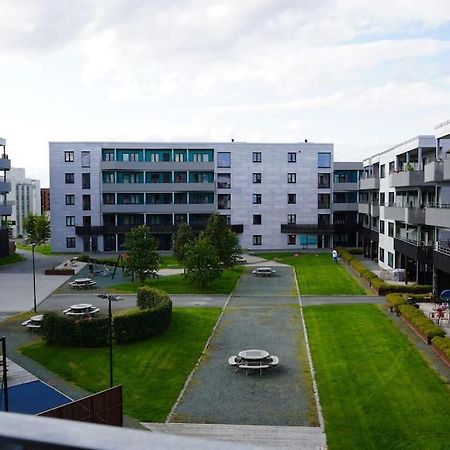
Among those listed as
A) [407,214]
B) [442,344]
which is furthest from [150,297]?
[407,214]

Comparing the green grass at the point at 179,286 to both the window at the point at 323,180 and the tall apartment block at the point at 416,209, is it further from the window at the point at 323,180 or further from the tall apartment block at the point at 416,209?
the window at the point at 323,180

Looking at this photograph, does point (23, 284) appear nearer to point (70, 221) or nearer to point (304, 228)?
point (70, 221)

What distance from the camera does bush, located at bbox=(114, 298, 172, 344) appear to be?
27797mm

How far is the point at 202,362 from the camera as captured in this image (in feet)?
80.7

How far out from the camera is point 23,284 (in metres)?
47.7

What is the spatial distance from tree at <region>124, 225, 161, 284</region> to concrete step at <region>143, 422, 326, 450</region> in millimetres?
27489

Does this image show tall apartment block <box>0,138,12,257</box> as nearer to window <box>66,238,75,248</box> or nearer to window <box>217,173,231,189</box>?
Answer: window <box>66,238,75,248</box>

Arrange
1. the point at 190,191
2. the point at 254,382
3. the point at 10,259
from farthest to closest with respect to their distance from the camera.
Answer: the point at 190,191 < the point at 10,259 < the point at 254,382

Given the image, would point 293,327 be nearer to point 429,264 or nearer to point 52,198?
point 429,264

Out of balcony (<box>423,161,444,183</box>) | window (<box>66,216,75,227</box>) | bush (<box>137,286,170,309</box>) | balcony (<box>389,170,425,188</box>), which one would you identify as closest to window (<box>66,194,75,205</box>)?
window (<box>66,216,75,227</box>)

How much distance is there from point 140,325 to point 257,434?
12.8m

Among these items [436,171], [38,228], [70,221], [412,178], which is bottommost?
[38,228]

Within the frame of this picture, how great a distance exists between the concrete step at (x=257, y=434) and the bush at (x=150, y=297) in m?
15.2

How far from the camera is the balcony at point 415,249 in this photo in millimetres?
40875
